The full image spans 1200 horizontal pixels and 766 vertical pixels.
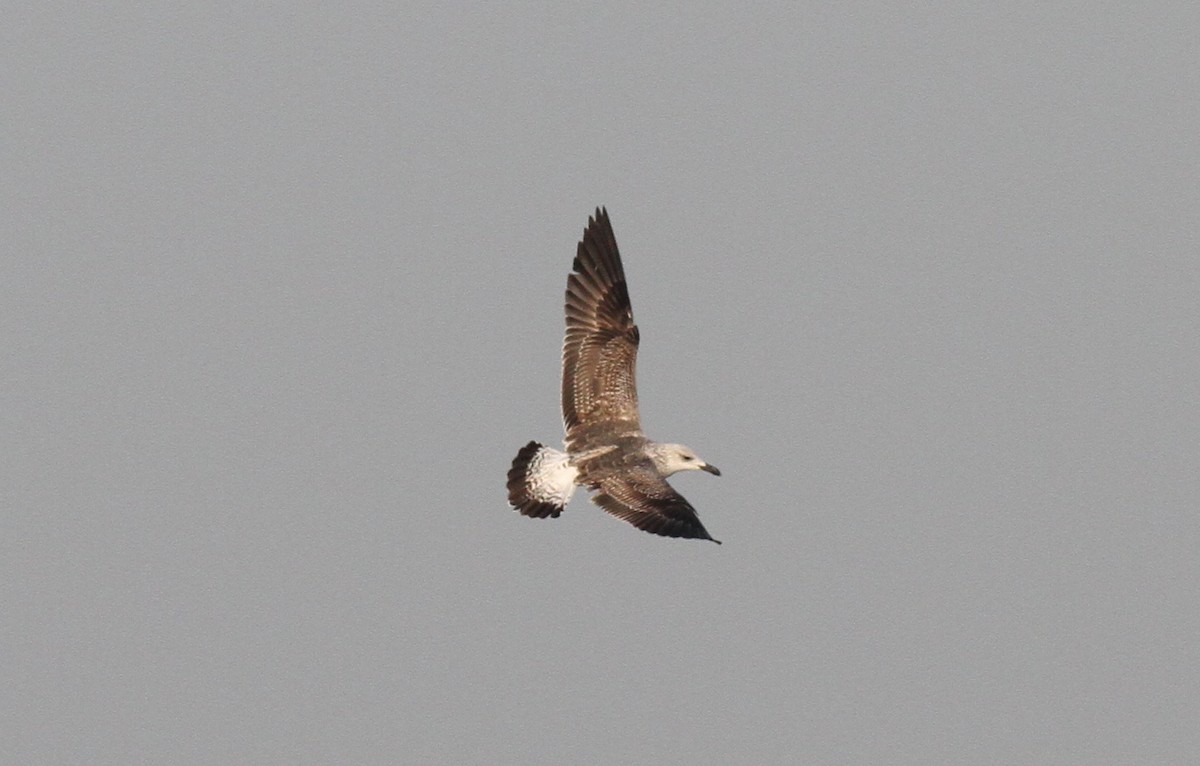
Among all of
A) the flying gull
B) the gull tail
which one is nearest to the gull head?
the flying gull

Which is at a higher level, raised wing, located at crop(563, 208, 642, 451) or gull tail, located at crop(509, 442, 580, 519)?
raised wing, located at crop(563, 208, 642, 451)

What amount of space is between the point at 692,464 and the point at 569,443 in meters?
1.63

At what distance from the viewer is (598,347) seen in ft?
66.2

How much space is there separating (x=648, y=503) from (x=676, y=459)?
3.87 ft

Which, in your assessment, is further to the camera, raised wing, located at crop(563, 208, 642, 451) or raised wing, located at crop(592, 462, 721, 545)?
raised wing, located at crop(563, 208, 642, 451)

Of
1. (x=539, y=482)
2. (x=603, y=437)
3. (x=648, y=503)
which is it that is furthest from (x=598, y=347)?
(x=648, y=503)

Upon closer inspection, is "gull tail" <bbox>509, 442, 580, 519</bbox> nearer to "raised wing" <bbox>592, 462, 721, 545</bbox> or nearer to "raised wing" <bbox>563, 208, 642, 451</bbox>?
"raised wing" <bbox>592, 462, 721, 545</bbox>

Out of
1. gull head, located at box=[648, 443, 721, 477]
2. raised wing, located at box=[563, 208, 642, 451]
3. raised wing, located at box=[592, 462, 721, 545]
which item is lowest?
raised wing, located at box=[592, 462, 721, 545]

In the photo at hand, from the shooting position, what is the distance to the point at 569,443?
768 inches

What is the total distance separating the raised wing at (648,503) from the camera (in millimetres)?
17469

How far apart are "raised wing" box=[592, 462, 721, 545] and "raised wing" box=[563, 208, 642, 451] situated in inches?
40.6

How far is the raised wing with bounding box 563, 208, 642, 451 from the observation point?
1972 centimetres

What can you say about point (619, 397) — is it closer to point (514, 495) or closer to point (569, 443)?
point (569, 443)

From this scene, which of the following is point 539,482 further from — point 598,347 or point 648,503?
point 598,347
